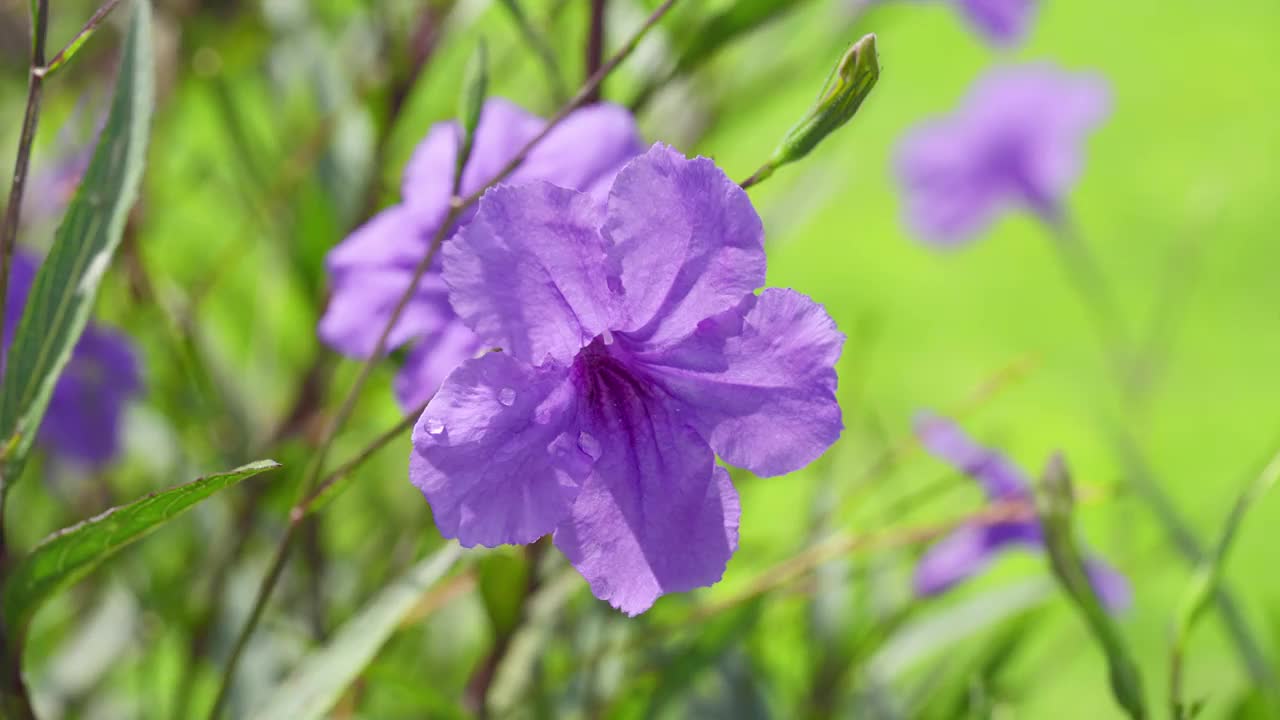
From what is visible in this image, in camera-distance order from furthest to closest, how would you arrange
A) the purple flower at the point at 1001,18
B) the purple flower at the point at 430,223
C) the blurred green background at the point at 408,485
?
the purple flower at the point at 1001,18
the blurred green background at the point at 408,485
the purple flower at the point at 430,223

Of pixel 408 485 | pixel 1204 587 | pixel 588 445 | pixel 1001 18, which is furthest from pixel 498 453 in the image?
pixel 1001 18

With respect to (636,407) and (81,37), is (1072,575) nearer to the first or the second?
(636,407)

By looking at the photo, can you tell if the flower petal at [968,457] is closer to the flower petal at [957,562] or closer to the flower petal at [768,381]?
the flower petal at [957,562]

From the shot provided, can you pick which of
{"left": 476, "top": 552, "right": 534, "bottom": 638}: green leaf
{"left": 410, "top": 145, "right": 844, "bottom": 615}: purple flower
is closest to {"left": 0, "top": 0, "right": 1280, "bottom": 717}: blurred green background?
{"left": 476, "top": 552, "right": 534, "bottom": 638}: green leaf

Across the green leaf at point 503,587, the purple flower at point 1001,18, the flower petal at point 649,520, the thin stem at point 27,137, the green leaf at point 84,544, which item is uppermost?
the thin stem at point 27,137

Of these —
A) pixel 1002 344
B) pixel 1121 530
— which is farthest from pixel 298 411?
pixel 1002 344

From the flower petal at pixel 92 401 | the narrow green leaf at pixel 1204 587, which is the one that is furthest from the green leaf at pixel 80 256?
the narrow green leaf at pixel 1204 587
